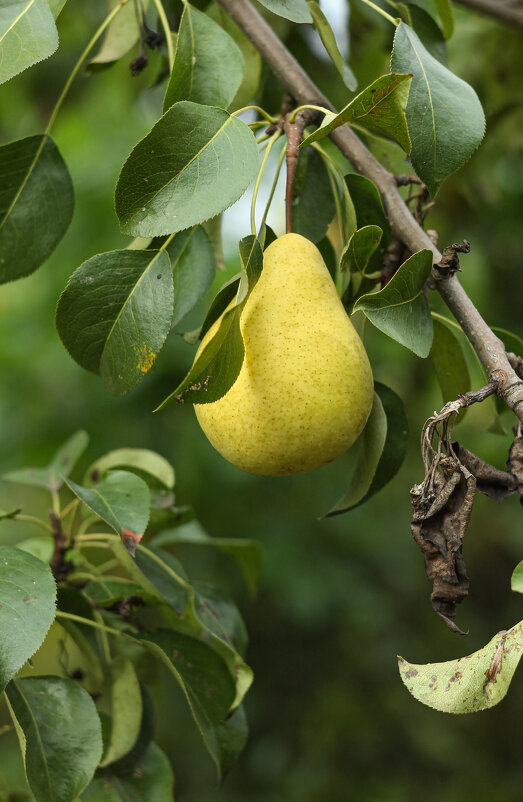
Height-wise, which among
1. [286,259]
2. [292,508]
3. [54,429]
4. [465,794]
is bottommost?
[465,794]

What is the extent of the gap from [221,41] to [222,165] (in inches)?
8.6

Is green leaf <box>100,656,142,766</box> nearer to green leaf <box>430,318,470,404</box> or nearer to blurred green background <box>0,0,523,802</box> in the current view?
green leaf <box>430,318,470,404</box>

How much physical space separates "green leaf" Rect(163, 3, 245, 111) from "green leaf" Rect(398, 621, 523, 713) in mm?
534

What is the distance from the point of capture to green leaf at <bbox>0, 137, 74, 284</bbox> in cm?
89

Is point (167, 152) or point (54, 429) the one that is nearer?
point (167, 152)

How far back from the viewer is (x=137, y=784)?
2.89 ft

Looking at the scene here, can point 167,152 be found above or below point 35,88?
above

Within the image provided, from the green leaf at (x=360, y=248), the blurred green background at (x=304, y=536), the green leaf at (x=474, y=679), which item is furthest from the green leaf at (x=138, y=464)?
the blurred green background at (x=304, y=536)

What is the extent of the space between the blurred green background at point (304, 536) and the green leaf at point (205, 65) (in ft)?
4.00

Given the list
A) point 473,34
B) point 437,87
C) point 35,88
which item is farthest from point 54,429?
point 437,87

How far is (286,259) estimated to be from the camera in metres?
0.76

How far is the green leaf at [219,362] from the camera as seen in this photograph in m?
0.62

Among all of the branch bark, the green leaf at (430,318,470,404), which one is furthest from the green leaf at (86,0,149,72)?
the green leaf at (430,318,470,404)

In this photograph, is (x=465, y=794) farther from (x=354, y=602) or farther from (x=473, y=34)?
(x=473, y=34)
